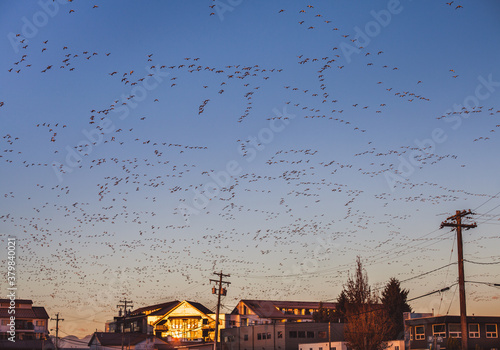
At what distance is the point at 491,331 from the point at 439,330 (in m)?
5.40

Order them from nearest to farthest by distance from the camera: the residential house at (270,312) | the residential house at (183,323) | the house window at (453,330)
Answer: the house window at (453,330)
the residential house at (183,323)
the residential house at (270,312)

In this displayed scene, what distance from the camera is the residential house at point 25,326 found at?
331ft

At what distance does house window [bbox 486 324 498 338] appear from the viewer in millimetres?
62406

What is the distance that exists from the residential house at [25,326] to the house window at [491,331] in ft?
228

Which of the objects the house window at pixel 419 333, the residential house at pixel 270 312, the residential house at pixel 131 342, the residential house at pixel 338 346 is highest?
the residential house at pixel 270 312

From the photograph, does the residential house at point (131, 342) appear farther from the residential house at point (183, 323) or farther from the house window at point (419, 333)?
the house window at point (419, 333)

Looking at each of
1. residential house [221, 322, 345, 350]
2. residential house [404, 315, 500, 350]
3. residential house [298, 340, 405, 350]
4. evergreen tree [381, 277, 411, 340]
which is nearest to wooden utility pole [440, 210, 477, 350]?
residential house [404, 315, 500, 350]

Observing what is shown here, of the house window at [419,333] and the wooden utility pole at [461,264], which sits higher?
the wooden utility pole at [461,264]

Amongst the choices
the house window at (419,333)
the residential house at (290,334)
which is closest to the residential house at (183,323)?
the residential house at (290,334)

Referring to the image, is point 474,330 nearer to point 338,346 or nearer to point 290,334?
point 338,346

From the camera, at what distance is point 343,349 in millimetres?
74375

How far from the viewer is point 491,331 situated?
205ft

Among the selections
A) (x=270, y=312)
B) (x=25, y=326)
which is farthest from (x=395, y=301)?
(x=25, y=326)

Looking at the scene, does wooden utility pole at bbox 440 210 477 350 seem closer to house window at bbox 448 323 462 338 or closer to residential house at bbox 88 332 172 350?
house window at bbox 448 323 462 338
